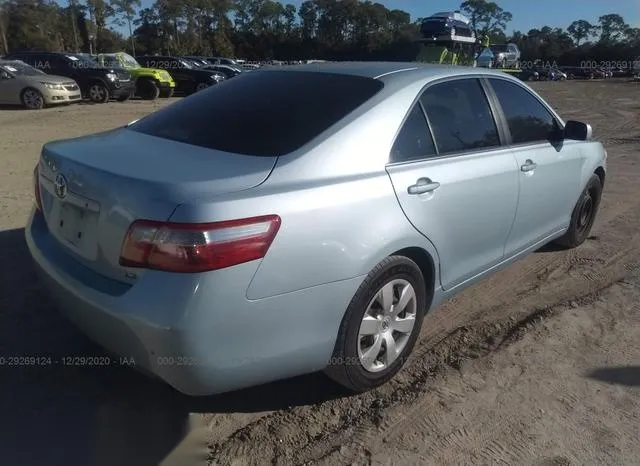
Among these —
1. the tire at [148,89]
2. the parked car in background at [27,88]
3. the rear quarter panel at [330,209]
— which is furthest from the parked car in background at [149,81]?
the rear quarter panel at [330,209]

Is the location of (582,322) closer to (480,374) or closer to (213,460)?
(480,374)

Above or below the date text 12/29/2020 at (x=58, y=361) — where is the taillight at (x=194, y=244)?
above

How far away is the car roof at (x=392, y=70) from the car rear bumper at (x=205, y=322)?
1243 millimetres

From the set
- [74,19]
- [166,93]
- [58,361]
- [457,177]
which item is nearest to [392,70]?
[457,177]

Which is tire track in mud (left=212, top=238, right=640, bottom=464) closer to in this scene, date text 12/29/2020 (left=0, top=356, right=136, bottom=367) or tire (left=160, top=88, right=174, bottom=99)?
date text 12/29/2020 (left=0, top=356, right=136, bottom=367)

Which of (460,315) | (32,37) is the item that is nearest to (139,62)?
(460,315)

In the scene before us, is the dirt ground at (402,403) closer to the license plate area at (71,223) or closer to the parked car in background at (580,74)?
the license plate area at (71,223)

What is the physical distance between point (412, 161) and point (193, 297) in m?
1.38

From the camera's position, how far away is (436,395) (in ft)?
9.45

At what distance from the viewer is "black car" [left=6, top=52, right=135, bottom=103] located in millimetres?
18672

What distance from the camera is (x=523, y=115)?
3896 mm

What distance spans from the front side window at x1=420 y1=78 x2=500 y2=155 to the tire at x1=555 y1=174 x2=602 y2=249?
5.18ft

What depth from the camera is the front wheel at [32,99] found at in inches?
633

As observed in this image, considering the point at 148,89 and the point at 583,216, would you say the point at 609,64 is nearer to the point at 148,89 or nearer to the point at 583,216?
the point at 148,89
